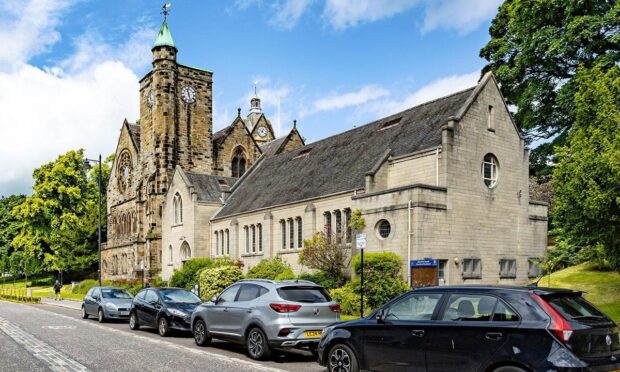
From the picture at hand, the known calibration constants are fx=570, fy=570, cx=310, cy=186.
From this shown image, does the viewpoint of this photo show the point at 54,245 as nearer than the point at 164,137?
No

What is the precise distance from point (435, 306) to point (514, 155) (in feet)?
72.8

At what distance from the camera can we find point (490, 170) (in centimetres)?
2788

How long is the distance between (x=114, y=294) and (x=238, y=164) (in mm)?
32514

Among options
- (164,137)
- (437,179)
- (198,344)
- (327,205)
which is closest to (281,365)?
(198,344)

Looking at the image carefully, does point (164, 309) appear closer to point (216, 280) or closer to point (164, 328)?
point (164, 328)

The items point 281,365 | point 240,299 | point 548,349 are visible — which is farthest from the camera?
point 240,299

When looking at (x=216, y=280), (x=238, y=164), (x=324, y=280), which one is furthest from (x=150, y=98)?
A: (x=324, y=280)

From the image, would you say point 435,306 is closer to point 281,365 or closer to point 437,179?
point 281,365

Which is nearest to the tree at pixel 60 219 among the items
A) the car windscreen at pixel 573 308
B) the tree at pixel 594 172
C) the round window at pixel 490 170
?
the round window at pixel 490 170

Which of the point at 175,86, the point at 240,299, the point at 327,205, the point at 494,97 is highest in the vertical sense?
the point at 175,86

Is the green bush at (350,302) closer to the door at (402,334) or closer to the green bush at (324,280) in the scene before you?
the green bush at (324,280)

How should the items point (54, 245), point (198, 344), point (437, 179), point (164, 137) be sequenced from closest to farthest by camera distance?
point (198, 344) → point (437, 179) → point (164, 137) → point (54, 245)

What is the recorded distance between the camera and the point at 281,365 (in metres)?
11.9

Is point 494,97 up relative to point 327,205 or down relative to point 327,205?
up
